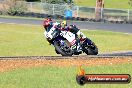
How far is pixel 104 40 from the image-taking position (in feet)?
99.5

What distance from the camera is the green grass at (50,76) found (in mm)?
9969

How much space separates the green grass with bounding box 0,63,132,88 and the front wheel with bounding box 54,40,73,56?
1.80m

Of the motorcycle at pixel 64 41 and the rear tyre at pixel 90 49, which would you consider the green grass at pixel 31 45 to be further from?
the motorcycle at pixel 64 41

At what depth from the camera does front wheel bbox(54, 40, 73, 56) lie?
1534cm

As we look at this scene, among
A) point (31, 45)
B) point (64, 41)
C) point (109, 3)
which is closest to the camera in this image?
point (64, 41)

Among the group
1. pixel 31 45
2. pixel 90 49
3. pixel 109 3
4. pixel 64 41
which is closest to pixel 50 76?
pixel 64 41

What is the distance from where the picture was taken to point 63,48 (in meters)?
15.5

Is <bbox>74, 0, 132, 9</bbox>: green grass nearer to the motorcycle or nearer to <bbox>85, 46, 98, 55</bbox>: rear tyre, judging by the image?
<bbox>85, 46, 98, 55</bbox>: rear tyre

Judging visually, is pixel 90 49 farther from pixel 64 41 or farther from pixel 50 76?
pixel 50 76

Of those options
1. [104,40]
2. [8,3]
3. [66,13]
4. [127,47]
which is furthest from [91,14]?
[127,47]

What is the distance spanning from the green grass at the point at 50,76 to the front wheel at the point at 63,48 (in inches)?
70.9

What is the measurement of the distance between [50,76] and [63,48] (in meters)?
3.98

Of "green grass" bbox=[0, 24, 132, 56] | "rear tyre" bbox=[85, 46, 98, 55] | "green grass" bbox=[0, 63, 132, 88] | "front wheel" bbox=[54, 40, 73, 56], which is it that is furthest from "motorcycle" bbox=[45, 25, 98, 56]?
"green grass" bbox=[0, 24, 132, 56]

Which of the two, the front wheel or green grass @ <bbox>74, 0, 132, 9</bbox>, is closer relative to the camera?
the front wheel
